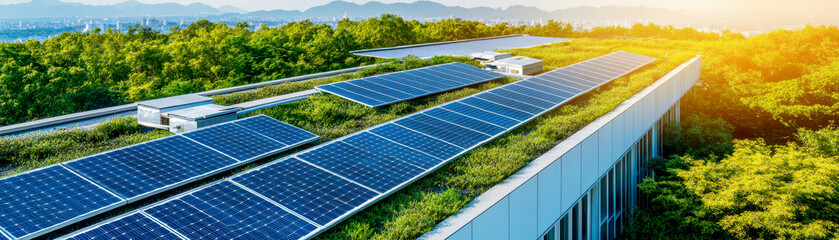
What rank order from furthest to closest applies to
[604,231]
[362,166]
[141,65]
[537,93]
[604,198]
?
[141,65] < [537,93] < [604,231] < [604,198] < [362,166]

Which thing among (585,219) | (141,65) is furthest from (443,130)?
(141,65)

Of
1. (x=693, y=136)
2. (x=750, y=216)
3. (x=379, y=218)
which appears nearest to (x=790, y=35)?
(x=693, y=136)

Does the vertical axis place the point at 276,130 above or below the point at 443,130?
above

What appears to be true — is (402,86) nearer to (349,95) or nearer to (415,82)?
(415,82)

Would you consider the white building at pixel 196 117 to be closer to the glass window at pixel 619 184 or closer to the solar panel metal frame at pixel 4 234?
the solar panel metal frame at pixel 4 234

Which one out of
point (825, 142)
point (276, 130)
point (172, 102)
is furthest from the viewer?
point (825, 142)

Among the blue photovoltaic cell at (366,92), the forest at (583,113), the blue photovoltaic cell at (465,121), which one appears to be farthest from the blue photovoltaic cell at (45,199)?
the blue photovoltaic cell at (366,92)

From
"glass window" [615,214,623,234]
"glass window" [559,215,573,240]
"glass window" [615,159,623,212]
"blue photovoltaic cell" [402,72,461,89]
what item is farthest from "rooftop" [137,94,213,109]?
"glass window" [615,214,623,234]
